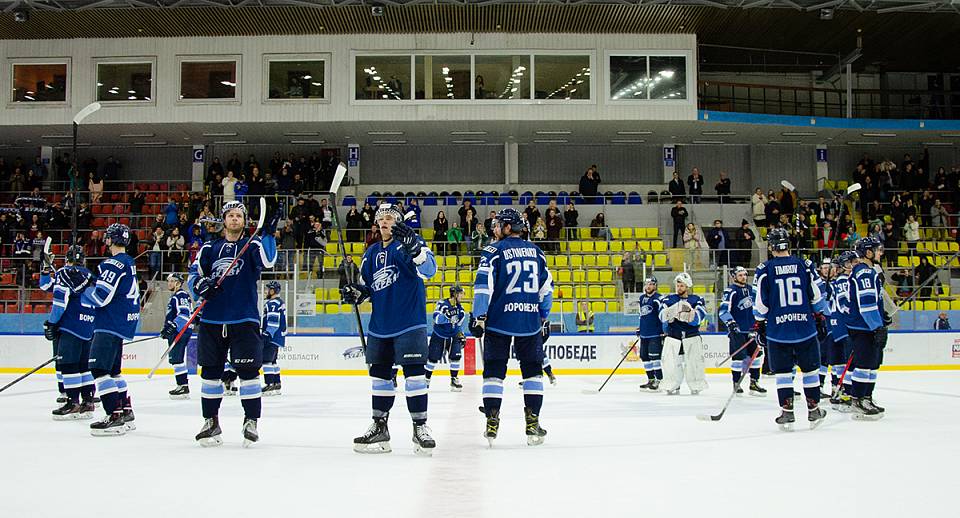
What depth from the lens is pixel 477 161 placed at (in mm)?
26547

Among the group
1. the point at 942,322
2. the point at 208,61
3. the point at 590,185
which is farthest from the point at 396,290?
the point at 208,61

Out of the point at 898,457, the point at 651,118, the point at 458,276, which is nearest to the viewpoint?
the point at 898,457

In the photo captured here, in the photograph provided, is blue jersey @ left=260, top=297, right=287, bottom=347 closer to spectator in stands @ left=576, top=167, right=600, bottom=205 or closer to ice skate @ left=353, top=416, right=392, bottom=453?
ice skate @ left=353, top=416, right=392, bottom=453

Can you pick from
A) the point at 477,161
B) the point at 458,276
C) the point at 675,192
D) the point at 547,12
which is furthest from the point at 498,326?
the point at 477,161

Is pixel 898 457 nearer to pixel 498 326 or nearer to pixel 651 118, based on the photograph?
pixel 498 326

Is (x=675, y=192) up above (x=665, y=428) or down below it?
→ above

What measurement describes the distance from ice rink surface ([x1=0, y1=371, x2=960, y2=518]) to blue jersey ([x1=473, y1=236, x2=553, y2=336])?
0.91 metres

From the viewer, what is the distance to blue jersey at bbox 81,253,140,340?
24.1 ft

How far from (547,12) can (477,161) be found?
6.15 metres

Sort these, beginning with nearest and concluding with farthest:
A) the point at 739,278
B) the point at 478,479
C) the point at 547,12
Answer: the point at 478,479, the point at 739,278, the point at 547,12

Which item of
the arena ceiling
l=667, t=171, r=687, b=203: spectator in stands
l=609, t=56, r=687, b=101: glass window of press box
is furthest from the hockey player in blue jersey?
l=667, t=171, r=687, b=203: spectator in stands

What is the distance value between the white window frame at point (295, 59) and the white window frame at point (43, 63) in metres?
4.95

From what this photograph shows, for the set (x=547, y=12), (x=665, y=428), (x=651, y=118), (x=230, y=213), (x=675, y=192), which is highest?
(x=547, y=12)

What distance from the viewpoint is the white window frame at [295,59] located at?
22797 millimetres
